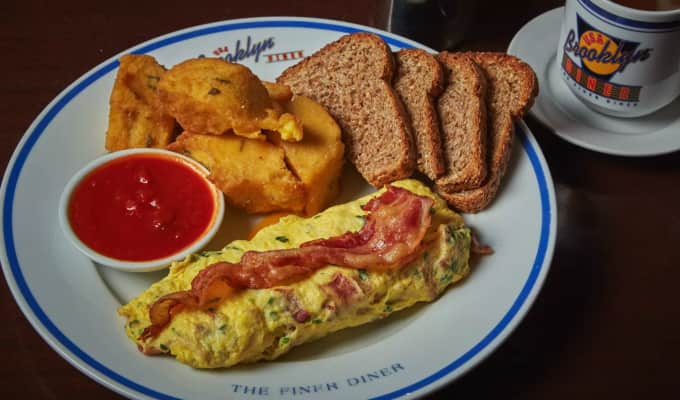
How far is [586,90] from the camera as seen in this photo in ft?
11.5

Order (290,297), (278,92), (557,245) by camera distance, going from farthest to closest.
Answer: (278,92)
(557,245)
(290,297)

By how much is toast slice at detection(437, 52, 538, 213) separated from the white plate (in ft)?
0.24

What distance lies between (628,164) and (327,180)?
1.37 meters

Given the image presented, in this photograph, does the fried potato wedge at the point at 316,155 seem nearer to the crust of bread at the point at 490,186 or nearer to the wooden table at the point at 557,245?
the crust of bread at the point at 490,186

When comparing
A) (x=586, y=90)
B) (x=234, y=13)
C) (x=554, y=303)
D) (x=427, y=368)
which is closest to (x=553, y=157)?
(x=586, y=90)

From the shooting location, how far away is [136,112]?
336 cm

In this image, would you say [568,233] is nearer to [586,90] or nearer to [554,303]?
[554,303]

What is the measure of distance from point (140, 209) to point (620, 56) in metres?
2.01

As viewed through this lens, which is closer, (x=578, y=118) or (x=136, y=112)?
(x=136, y=112)

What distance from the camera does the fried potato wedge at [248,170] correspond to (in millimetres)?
3119

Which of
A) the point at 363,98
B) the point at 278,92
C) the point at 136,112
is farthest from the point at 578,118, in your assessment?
the point at 136,112

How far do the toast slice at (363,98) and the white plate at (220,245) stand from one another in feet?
0.58

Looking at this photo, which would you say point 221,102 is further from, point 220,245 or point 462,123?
point 462,123

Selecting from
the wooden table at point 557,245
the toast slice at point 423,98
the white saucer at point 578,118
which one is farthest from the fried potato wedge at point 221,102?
the white saucer at point 578,118
